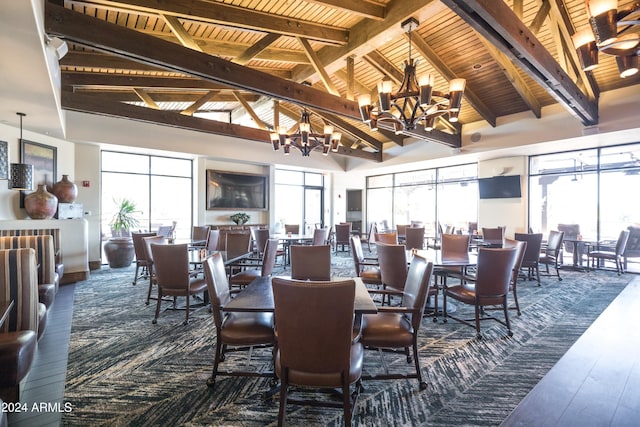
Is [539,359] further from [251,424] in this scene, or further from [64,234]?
[64,234]

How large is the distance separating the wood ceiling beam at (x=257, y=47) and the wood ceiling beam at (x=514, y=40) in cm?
266

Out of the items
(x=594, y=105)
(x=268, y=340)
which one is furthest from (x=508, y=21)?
(x=594, y=105)

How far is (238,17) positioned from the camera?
12.4 ft

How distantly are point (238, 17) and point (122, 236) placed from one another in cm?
610

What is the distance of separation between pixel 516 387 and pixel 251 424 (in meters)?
1.98

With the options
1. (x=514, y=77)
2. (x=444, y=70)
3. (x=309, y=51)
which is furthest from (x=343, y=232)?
(x=514, y=77)

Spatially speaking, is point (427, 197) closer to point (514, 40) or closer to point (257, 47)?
point (514, 40)

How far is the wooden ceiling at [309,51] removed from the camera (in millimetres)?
3227

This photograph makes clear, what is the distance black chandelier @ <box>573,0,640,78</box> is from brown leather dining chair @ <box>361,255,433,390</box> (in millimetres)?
2095

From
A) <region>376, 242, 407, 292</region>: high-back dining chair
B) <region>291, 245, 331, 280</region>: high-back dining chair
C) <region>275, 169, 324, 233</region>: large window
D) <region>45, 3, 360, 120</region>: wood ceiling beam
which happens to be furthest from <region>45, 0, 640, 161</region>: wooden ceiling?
<region>275, 169, 324, 233</region>: large window

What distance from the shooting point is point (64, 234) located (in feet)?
17.7

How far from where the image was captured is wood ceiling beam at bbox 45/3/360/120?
9.53ft

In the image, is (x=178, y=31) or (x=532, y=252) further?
(x=532, y=252)

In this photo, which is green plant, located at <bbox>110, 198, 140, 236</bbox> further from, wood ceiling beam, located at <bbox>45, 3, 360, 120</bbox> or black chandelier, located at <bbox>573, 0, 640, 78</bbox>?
black chandelier, located at <bbox>573, 0, 640, 78</bbox>
